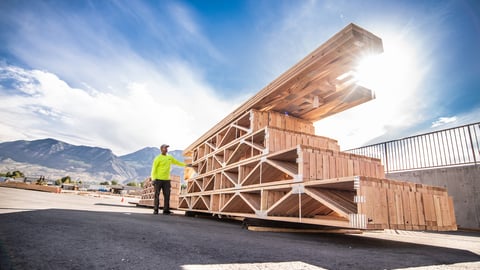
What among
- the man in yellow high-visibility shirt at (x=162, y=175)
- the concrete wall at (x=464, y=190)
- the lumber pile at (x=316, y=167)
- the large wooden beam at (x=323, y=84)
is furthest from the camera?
the concrete wall at (x=464, y=190)

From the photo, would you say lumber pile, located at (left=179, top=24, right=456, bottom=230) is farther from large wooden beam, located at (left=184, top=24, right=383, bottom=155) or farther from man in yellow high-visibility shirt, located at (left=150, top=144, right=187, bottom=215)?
man in yellow high-visibility shirt, located at (left=150, top=144, right=187, bottom=215)

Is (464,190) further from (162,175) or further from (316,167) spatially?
(162,175)

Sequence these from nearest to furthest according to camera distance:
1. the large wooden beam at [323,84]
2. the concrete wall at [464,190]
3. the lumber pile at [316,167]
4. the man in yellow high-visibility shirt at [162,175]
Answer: the lumber pile at [316,167], the large wooden beam at [323,84], the man in yellow high-visibility shirt at [162,175], the concrete wall at [464,190]

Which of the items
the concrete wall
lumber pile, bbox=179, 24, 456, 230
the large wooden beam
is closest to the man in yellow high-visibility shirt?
lumber pile, bbox=179, 24, 456, 230

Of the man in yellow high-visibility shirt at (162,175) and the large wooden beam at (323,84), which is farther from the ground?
the large wooden beam at (323,84)

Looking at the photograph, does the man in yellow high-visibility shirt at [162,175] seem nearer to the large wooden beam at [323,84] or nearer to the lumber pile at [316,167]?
the lumber pile at [316,167]

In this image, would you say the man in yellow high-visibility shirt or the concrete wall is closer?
the man in yellow high-visibility shirt

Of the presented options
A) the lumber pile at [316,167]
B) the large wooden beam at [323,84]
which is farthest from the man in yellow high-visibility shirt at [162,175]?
the large wooden beam at [323,84]

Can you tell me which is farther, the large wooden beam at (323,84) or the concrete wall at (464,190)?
the concrete wall at (464,190)

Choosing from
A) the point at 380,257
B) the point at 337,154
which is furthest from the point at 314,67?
the point at 380,257

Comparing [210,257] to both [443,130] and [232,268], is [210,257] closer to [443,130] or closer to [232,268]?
[232,268]

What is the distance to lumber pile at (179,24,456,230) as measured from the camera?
330 centimetres

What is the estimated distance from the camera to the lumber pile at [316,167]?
330cm

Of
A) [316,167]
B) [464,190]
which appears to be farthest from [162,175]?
[464,190]
